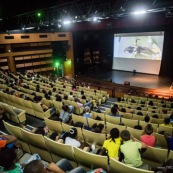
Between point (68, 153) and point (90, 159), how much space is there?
0.52 m

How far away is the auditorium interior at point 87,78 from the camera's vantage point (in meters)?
3.76

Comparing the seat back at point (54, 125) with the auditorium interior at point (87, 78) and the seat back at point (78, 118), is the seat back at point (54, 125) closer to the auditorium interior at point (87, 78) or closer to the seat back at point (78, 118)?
the auditorium interior at point (87, 78)

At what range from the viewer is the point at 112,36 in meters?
19.6

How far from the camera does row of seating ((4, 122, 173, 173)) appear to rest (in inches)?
114

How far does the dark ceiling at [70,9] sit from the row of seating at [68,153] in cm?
461

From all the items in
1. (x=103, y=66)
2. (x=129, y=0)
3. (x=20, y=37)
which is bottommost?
(x=103, y=66)

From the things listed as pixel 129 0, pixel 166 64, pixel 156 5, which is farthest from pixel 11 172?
pixel 166 64

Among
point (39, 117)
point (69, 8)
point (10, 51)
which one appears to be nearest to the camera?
point (39, 117)

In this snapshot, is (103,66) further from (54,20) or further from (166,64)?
(54,20)

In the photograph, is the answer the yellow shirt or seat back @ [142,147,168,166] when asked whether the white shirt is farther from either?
seat back @ [142,147,168,166]

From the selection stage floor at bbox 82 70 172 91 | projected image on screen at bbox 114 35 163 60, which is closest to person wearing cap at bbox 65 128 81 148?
stage floor at bbox 82 70 172 91

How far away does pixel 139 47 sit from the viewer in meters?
17.6

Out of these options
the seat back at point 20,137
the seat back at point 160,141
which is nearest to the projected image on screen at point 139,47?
the seat back at point 160,141

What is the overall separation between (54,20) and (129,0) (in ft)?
14.6
